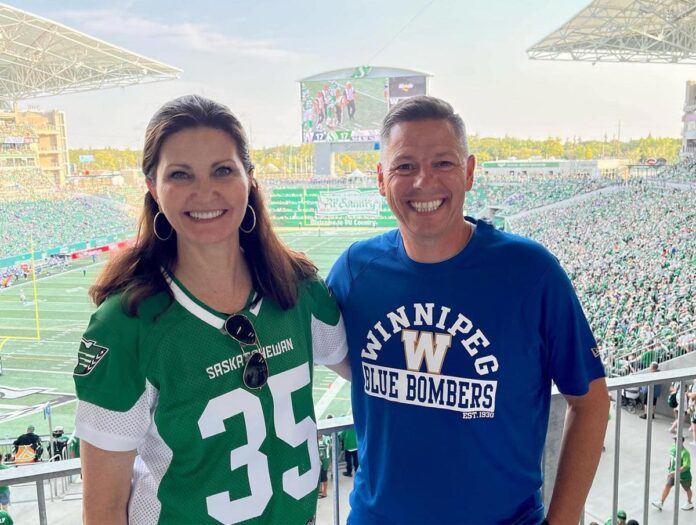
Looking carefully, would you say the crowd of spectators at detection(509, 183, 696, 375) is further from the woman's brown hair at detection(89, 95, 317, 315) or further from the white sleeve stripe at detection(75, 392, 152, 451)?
the white sleeve stripe at detection(75, 392, 152, 451)

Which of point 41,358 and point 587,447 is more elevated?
point 587,447

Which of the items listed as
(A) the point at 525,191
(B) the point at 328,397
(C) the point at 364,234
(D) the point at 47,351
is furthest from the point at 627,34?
(D) the point at 47,351

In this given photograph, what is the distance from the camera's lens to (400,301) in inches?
33.0

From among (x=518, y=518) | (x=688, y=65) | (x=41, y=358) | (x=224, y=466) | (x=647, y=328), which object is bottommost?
(x=41, y=358)

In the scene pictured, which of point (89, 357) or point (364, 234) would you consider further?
point (364, 234)

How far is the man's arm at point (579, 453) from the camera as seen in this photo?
81cm

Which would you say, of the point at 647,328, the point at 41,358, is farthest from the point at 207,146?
the point at 41,358

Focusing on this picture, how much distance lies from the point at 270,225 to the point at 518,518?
51 centimetres

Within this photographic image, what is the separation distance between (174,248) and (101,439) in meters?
0.24

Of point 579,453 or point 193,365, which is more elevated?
point 193,365

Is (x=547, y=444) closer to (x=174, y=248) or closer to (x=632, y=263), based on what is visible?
(x=174, y=248)

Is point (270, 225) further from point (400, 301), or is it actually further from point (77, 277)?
point (77, 277)

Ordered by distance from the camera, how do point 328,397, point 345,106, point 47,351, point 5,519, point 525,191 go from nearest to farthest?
1. point 5,519
2. point 328,397
3. point 47,351
4. point 525,191
5. point 345,106

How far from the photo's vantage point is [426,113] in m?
0.85
